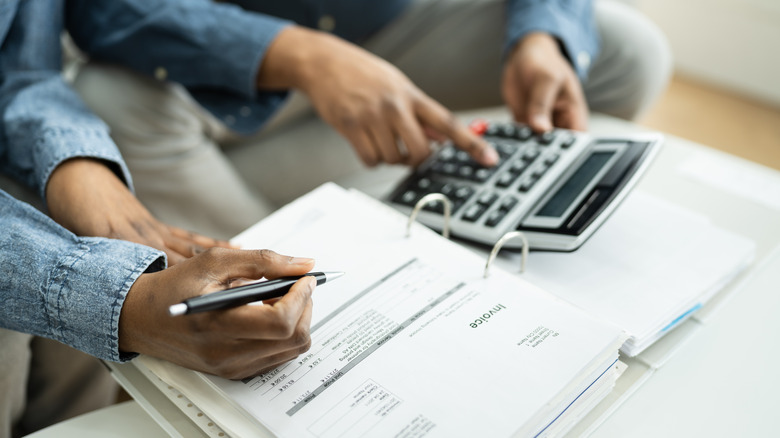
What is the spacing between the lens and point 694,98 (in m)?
1.53

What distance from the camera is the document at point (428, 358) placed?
333 mm

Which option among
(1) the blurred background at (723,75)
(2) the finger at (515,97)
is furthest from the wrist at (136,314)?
(1) the blurred background at (723,75)

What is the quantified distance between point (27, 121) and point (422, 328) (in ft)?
1.24

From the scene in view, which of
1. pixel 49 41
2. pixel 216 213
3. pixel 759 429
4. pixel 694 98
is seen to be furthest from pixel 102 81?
pixel 694 98

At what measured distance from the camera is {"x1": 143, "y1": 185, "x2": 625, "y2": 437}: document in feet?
1.09

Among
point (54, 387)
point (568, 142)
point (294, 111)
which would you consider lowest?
point (54, 387)

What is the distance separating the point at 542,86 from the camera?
2.11ft

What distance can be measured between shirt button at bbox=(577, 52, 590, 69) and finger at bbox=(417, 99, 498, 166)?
20cm

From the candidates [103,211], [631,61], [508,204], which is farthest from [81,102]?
[631,61]

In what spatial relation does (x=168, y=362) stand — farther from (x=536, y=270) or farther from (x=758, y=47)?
(x=758, y=47)

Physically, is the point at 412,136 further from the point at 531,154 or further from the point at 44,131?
the point at 44,131

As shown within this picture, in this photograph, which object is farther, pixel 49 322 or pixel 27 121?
pixel 27 121

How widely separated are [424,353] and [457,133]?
0.27 metres

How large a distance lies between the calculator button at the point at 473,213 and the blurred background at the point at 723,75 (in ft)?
3.43
